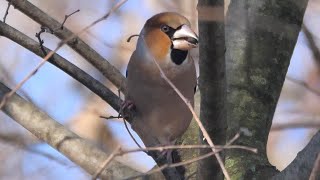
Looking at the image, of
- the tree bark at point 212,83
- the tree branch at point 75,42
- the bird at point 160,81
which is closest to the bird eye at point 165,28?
the bird at point 160,81

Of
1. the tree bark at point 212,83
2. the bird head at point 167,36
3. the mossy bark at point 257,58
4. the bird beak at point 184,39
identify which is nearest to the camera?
the tree bark at point 212,83

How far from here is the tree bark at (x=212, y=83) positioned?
2.24m

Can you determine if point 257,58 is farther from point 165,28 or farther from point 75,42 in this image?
point 75,42

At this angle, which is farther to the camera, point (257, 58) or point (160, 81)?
point (257, 58)

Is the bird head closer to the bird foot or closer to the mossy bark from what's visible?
the bird foot

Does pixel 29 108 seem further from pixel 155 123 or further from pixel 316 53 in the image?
pixel 316 53

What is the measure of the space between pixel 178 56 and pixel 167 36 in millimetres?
94

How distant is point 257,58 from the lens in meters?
3.76

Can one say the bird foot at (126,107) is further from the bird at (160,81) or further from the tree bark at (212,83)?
the tree bark at (212,83)

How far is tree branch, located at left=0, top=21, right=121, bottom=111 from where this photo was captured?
300 centimetres

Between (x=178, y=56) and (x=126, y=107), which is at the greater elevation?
(x=178, y=56)

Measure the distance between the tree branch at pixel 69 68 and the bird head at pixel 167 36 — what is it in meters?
0.26

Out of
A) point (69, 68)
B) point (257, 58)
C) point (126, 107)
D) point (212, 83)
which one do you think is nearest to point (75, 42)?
point (69, 68)

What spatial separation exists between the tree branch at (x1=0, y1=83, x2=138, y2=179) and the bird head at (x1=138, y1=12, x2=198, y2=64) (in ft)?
1.55
